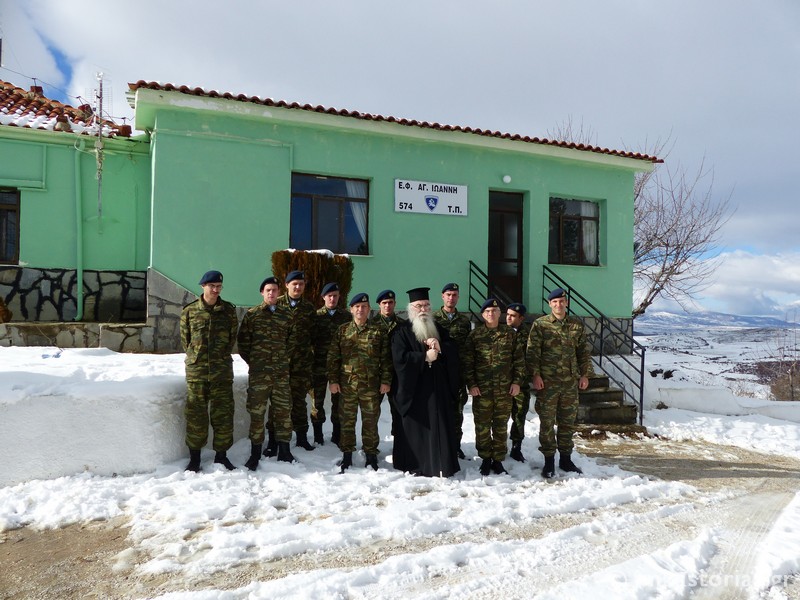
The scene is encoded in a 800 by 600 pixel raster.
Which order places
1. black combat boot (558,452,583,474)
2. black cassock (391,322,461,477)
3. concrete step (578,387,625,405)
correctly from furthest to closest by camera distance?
concrete step (578,387,625,405)
black combat boot (558,452,583,474)
black cassock (391,322,461,477)

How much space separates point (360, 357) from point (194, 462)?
173cm

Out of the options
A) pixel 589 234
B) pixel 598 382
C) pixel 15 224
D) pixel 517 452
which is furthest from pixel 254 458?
pixel 589 234

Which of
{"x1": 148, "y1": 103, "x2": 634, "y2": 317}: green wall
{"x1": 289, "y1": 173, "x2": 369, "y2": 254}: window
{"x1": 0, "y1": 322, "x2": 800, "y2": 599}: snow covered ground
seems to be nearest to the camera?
{"x1": 0, "y1": 322, "x2": 800, "y2": 599}: snow covered ground

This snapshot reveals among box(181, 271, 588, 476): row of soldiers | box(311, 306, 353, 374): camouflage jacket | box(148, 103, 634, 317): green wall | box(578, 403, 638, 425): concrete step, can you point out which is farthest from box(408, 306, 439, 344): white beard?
box(148, 103, 634, 317): green wall

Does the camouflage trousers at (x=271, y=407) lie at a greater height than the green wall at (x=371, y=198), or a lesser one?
lesser

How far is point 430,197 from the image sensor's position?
954 centimetres

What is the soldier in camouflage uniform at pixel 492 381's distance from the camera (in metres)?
5.04

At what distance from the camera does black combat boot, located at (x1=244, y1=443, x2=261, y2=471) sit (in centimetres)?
479

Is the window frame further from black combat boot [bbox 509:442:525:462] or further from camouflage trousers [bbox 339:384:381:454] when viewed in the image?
black combat boot [bbox 509:442:525:462]

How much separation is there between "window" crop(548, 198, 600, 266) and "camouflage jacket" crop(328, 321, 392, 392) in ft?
22.0

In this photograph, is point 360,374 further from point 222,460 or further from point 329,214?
point 329,214

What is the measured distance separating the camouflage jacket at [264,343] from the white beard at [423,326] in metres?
1.25

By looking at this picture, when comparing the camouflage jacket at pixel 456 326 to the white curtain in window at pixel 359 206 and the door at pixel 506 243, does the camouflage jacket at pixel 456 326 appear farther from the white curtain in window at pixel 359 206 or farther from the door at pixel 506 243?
the door at pixel 506 243

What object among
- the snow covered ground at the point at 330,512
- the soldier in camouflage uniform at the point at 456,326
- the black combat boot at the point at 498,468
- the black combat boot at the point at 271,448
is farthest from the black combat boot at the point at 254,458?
the black combat boot at the point at 498,468
